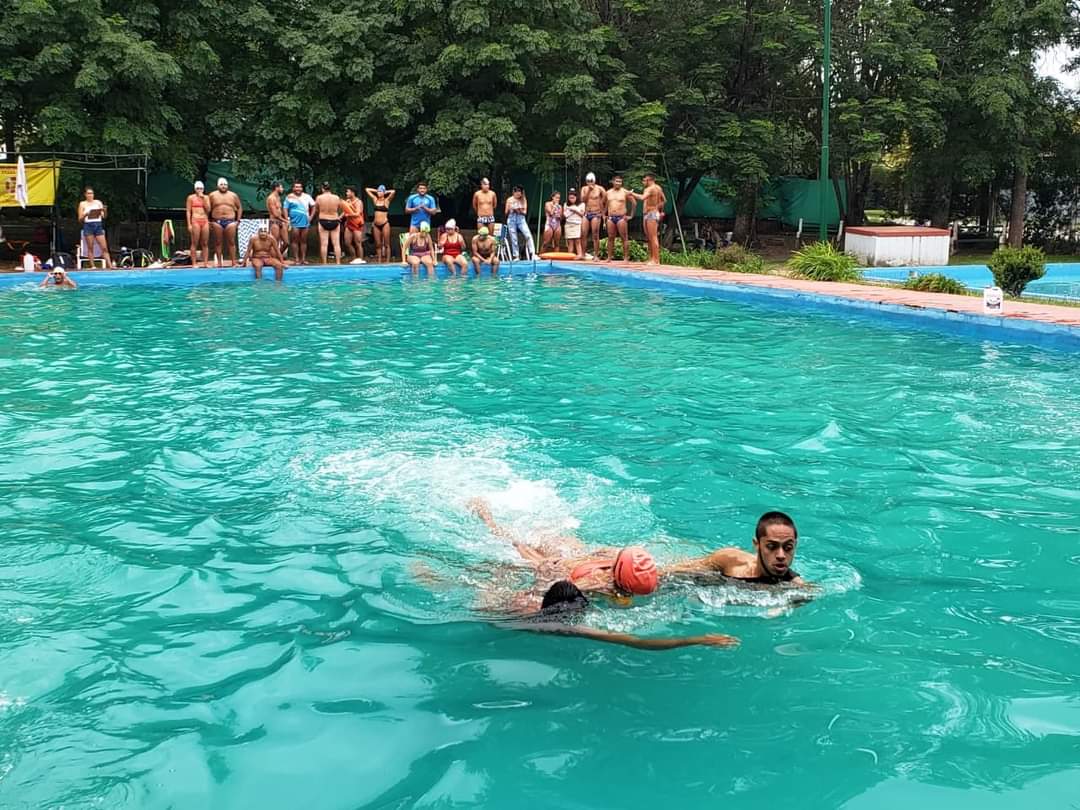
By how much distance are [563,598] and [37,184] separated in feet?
55.6

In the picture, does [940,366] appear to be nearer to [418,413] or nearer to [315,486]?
[418,413]

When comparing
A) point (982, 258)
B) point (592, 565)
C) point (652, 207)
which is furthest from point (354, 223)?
point (592, 565)

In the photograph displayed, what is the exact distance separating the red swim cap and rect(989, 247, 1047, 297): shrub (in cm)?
1181

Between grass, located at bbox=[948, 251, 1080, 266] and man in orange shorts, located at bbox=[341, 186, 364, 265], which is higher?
man in orange shorts, located at bbox=[341, 186, 364, 265]

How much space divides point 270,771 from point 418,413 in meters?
4.72

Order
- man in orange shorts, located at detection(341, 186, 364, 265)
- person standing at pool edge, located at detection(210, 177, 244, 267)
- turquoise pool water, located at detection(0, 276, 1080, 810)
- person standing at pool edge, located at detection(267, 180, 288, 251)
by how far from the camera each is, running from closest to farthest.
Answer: turquoise pool water, located at detection(0, 276, 1080, 810) < person standing at pool edge, located at detection(210, 177, 244, 267) < person standing at pool edge, located at detection(267, 180, 288, 251) < man in orange shorts, located at detection(341, 186, 364, 265)

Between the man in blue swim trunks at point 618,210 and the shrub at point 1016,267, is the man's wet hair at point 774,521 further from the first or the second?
the man in blue swim trunks at point 618,210

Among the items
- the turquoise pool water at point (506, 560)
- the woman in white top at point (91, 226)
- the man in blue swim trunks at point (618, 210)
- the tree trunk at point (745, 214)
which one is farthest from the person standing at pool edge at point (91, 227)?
the tree trunk at point (745, 214)

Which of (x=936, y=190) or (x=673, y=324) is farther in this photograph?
(x=936, y=190)

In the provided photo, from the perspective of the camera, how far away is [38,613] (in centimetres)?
427

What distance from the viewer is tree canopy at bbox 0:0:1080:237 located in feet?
62.9

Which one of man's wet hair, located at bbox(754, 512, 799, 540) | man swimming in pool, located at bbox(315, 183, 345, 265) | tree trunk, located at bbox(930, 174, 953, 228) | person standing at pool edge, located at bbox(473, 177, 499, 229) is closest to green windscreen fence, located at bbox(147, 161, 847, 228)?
person standing at pool edge, located at bbox(473, 177, 499, 229)

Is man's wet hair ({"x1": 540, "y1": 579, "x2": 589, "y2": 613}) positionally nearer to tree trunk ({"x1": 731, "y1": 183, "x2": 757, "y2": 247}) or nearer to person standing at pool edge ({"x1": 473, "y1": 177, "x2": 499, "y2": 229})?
person standing at pool edge ({"x1": 473, "y1": 177, "x2": 499, "y2": 229})

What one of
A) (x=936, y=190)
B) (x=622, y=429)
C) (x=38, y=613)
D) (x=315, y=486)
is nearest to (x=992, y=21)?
(x=936, y=190)
